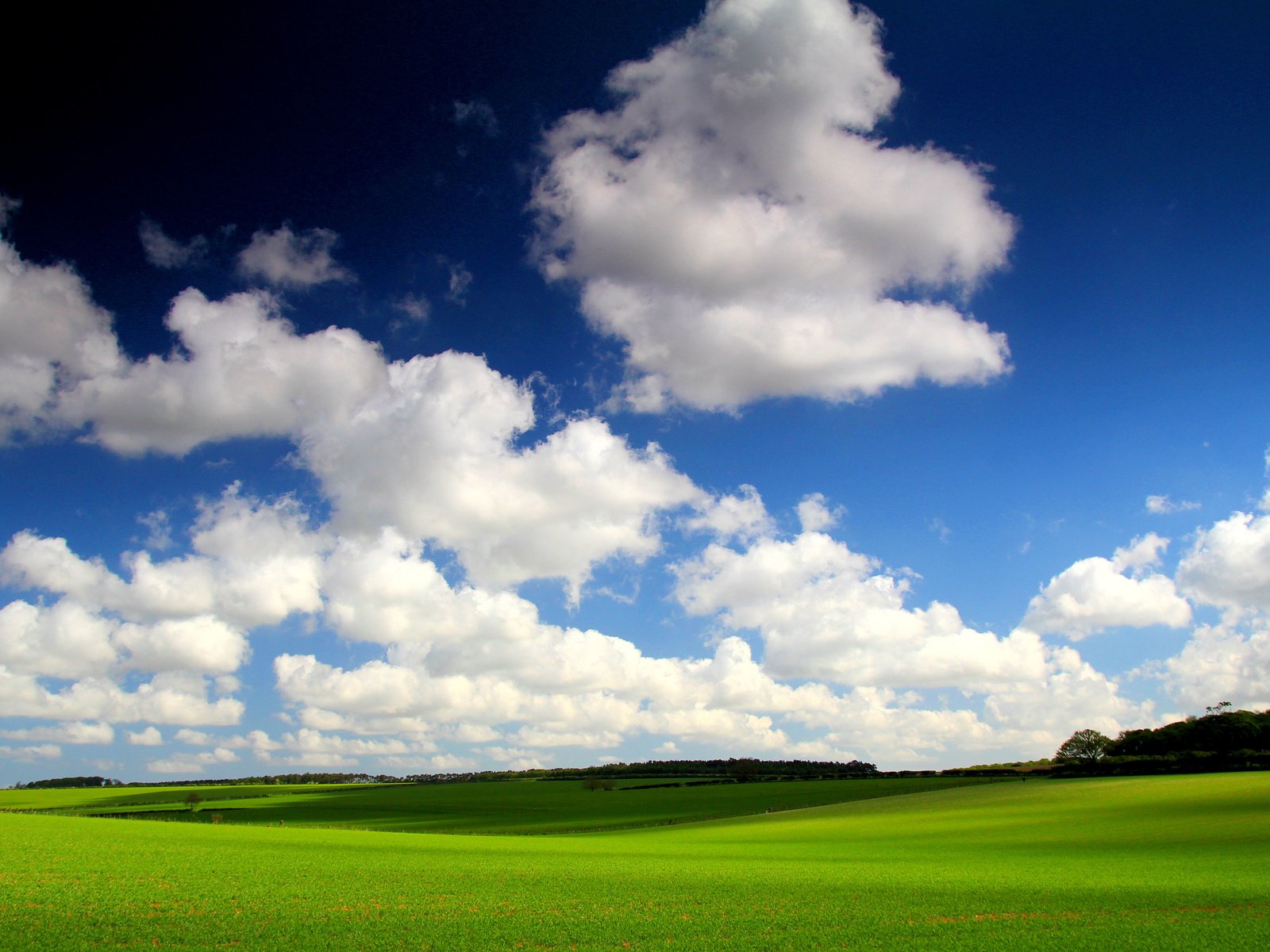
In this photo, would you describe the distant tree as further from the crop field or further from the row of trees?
the crop field

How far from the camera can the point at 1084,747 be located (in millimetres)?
133750

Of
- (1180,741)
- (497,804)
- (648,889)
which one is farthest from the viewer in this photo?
(1180,741)

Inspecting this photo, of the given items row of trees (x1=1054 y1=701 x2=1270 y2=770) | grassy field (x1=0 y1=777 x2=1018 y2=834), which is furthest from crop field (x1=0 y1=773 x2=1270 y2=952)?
row of trees (x1=1054 y1=701 x2=1270 y2=770)

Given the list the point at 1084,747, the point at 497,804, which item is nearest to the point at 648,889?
the point at 497,804

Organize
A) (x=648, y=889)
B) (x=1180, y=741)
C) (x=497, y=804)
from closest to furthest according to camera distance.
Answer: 1. (x=648, y=889)
2. (x=497, y=804)
3. (x=1180, y=741)

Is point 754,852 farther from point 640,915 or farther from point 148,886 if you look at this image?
point 148,886

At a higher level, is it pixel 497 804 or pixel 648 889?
pixel 648 889

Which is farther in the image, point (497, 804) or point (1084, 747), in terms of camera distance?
point (1084, 747)

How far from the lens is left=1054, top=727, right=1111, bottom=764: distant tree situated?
13300 cm

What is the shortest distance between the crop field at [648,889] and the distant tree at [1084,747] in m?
93.0

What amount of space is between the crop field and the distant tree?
9296 cm

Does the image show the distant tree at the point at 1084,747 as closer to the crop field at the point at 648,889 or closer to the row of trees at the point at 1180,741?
the row of trees at the point at 1180,741

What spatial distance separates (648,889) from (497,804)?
257 feet

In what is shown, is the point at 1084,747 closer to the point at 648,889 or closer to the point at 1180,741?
the point at 1180,741
